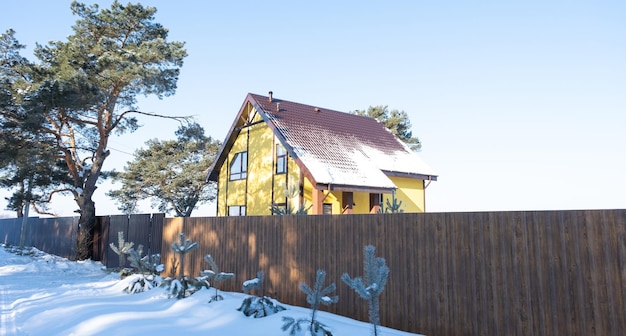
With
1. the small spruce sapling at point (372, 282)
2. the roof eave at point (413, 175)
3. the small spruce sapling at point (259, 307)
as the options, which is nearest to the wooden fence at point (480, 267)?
the small spruce sapling at point (259, 307)

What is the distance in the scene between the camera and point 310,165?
50.6 ft

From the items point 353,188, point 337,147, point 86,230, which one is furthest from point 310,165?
point 86,230

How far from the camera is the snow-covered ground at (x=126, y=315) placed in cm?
607

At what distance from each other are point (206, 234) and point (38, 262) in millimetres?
10907

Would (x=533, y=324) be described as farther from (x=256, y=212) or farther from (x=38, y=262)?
(x=38, y=262)

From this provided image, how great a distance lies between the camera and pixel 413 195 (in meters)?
20.3

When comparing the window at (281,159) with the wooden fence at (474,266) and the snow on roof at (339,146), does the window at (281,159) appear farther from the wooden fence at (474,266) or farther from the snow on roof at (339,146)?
the wooden fence at (474,266)

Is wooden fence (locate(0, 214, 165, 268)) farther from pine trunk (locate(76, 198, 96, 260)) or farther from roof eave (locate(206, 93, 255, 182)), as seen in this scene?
roof eave (locate(206, 93, 255, 182))

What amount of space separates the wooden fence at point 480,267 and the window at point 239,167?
1196 centimetres

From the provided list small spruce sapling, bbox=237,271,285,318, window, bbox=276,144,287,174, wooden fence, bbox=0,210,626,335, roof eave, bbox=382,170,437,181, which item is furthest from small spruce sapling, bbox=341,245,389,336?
roof eave, bbox=382,170,437,181

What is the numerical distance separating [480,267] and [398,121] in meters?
31.3

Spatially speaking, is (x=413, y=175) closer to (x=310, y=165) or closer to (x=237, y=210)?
(x=310, y=165)

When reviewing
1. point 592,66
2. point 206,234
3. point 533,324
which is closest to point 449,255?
point 533,324

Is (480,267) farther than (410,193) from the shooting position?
No
